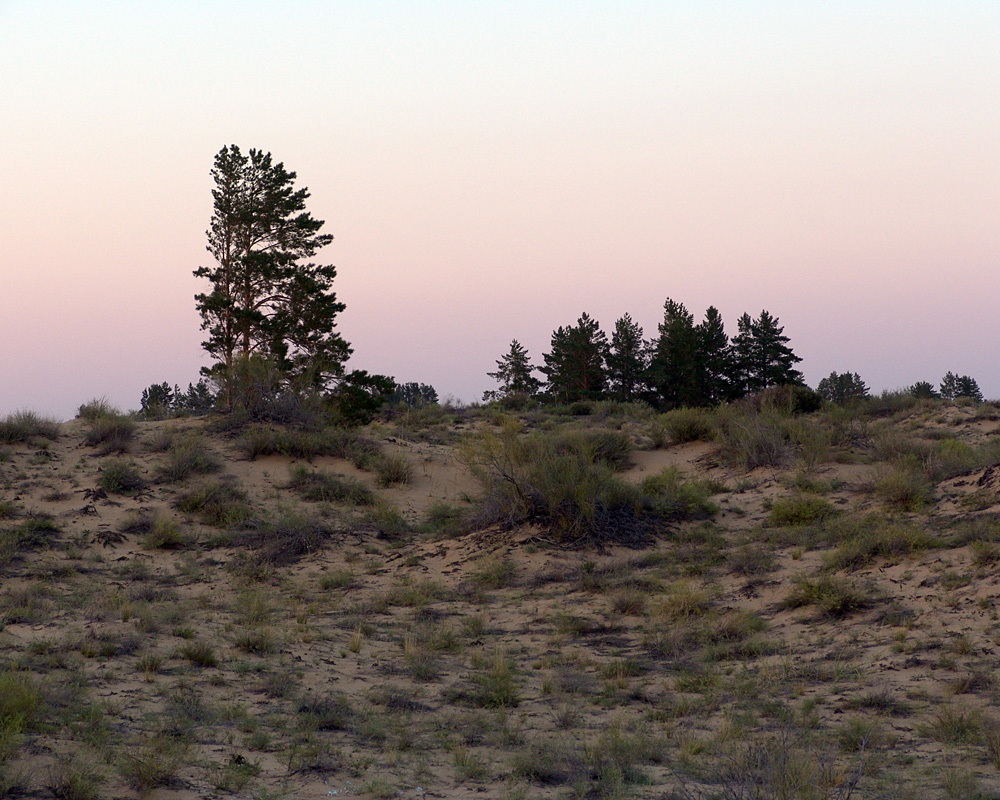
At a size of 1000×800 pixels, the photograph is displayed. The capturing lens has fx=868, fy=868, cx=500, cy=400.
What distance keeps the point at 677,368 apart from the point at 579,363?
5.11 meters

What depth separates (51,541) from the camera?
14562 millimetres

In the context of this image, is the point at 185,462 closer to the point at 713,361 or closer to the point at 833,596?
the point at 833,596

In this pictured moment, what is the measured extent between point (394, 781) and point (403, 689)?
7.44 feet

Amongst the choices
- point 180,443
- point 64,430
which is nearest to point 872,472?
point 180,443

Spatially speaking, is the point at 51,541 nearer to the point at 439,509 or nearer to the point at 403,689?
the point at 439,509

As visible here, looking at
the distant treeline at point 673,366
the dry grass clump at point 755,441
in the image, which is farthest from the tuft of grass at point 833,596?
the distant treeline at point 673,366

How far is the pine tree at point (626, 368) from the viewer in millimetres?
45719

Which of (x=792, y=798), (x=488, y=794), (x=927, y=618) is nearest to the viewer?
(x=792, y=798)

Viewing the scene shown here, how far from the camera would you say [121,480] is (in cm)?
1758

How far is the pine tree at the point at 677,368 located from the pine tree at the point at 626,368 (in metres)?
0.68

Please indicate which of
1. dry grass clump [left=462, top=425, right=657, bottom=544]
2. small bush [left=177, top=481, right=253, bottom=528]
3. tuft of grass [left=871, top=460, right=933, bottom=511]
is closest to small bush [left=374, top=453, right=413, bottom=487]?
small bush [left=177, top=481, right=253, bottom=528]

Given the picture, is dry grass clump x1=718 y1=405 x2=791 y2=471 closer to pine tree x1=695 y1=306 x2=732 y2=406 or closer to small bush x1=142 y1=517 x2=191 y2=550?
small bush x1=142 y1=517 x2=191 y2=550

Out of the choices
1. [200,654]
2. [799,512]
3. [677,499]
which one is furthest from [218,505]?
[799,512]

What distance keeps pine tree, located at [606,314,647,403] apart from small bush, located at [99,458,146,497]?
30001 mm
